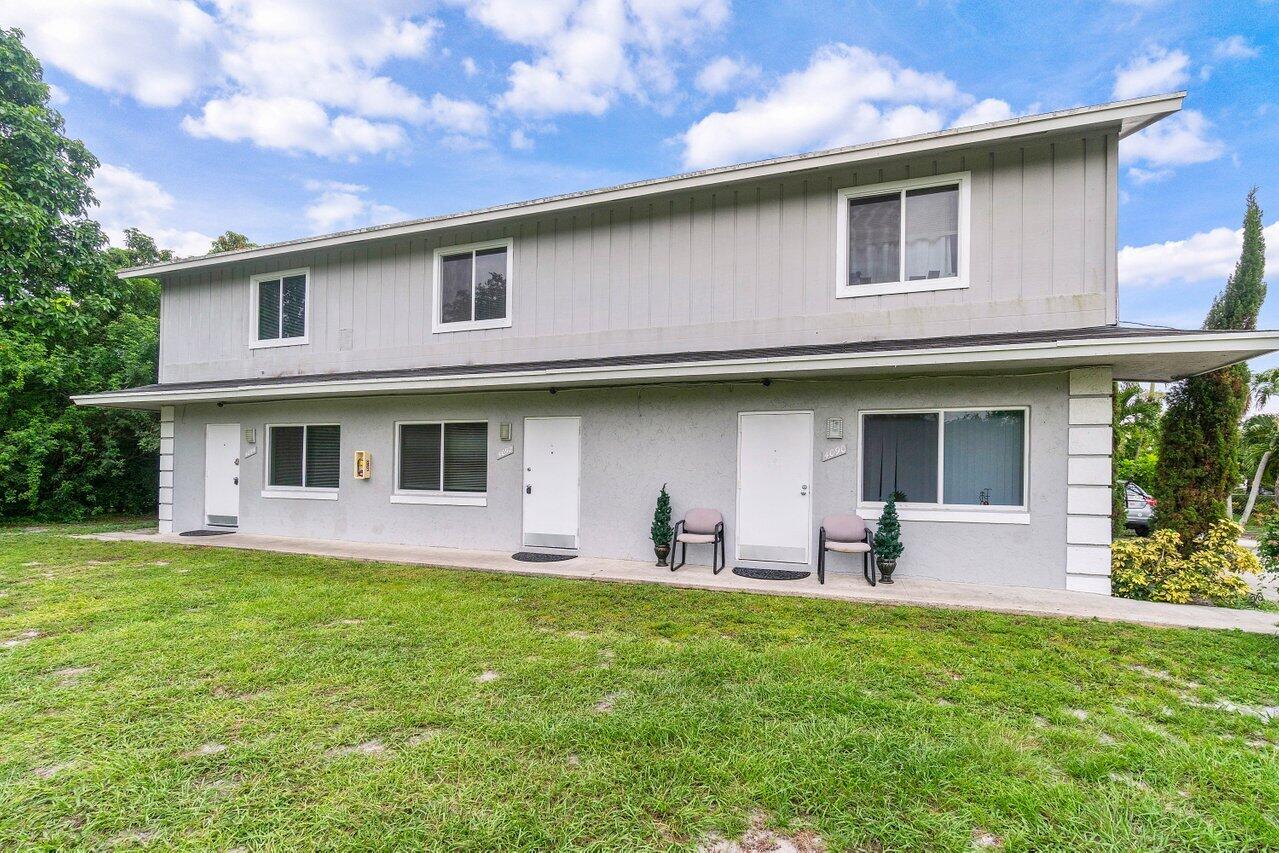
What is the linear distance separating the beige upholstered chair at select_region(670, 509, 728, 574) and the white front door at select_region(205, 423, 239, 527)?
8085 millimetres

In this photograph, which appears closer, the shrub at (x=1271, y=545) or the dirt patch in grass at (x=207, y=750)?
the dirt patch in grass at (x=207, y=750)

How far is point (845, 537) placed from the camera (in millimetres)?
6582

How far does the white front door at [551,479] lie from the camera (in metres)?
8.05

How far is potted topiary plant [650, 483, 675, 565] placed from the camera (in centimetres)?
722

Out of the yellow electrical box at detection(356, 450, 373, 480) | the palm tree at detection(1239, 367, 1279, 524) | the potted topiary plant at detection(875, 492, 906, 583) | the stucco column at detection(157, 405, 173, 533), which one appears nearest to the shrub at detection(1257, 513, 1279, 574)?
the potted topiary plant at detection(875, 492, 906, 583)

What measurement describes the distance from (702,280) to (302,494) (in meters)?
7.45

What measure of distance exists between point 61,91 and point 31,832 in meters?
17.9

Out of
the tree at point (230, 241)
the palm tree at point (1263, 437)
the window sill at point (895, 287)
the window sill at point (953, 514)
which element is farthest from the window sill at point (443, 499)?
the tree at point (230, 241)

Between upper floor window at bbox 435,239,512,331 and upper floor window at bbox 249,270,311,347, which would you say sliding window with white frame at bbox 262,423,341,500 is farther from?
upper floor window at bbox 435,239,512,331

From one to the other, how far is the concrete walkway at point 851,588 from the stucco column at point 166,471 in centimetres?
A: 207

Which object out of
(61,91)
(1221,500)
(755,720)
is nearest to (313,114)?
(61,91)

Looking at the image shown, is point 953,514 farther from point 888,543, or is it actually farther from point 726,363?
point 726,363

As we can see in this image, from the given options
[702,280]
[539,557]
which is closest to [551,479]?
[539,557]

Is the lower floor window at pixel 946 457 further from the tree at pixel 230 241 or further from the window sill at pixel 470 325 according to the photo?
the tree at pixel 230 241
